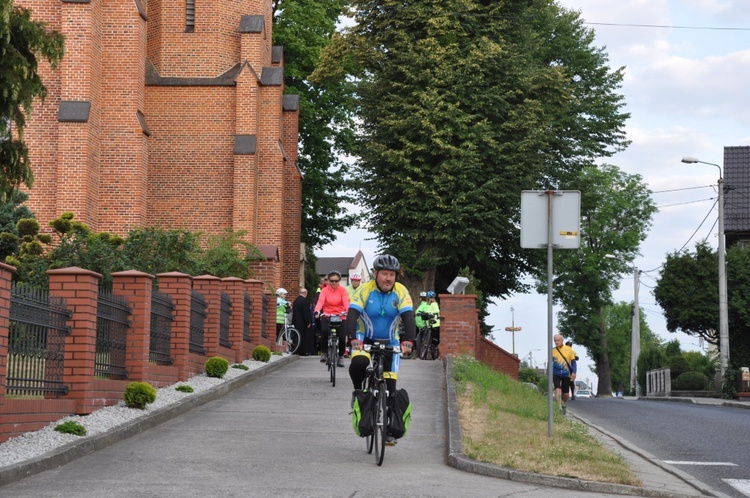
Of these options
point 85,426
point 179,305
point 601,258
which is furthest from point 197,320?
point 601,258

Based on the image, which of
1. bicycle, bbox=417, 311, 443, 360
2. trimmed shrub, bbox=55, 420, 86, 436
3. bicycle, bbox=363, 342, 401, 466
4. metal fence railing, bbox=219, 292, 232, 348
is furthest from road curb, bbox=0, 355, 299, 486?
bicycle, bbox=417, 311, 443, 360

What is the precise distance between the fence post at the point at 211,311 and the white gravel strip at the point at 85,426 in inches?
90.3

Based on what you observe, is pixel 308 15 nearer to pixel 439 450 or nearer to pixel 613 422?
pixel 613 422

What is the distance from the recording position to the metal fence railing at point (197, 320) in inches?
695

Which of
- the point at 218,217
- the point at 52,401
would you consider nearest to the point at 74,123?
the point at 218,217

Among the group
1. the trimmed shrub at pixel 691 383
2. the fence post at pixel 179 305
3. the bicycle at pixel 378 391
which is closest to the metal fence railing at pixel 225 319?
the fence post at pixel 179 305

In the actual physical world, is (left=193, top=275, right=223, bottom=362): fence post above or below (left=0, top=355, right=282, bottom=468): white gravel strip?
above

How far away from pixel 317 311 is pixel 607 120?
1138 inches

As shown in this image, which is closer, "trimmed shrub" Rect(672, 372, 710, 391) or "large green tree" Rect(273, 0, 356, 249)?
"large green tree" Rect(273, 0, 356, 249)

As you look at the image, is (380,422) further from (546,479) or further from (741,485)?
(741,485)

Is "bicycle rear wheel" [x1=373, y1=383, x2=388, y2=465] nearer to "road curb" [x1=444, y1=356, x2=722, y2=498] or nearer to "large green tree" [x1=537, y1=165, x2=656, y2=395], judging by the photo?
"road curb" [x1=444, y1=356, x2=722, y2=498]

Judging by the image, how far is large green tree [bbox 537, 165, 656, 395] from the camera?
5734 centimetres

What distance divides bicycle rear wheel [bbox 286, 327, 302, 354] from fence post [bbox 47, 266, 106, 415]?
49.0 ft

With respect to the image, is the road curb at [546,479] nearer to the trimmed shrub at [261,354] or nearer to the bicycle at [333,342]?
the bicycle at [333,342]
